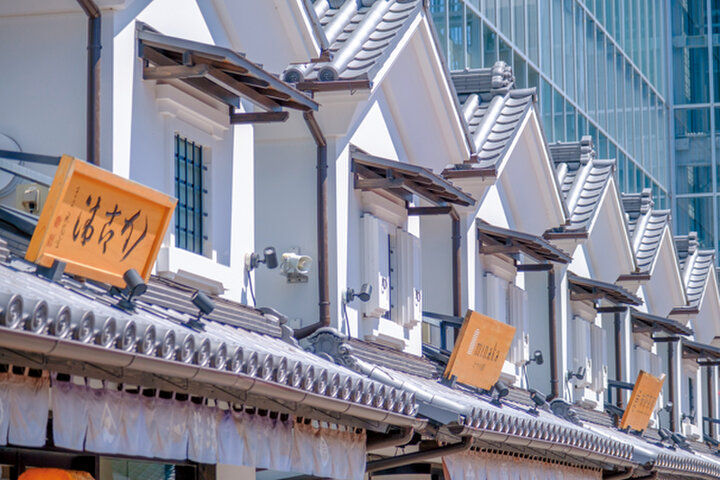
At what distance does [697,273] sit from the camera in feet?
128

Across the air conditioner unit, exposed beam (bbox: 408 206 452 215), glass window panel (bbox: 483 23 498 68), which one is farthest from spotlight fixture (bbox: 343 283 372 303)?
glass window panel (bbox: 483 23 498 68)

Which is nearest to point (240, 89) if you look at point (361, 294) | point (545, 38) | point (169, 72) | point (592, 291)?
point (169, 72)

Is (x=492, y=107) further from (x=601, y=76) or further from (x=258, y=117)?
(x=601, y=76)

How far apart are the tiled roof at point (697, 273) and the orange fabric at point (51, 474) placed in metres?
28.0

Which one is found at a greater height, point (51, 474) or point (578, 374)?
point (578, 374)

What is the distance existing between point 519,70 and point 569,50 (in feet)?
15.4

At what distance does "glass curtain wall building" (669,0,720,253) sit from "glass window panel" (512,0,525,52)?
2403cm

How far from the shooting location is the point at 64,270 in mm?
9297

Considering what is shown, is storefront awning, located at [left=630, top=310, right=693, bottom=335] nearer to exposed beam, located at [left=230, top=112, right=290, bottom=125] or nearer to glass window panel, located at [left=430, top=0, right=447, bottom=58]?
glass window panel, located at [left=430, top=0, right=447, bottom=58]

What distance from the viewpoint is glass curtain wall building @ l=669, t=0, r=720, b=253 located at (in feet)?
172

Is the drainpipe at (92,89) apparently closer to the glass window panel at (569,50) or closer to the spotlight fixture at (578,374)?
the spotlight fixture at (578,374)

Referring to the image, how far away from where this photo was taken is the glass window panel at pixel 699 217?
52.4 metres

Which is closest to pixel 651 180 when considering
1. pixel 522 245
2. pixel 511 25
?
pixel 511 25

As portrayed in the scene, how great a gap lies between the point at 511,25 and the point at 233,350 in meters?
19.8
